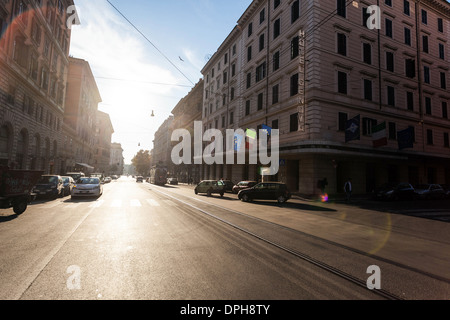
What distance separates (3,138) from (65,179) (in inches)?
295

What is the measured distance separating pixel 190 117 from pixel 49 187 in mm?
43430

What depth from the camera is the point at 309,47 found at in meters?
20.8

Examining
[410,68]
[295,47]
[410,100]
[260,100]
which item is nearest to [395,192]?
[410,100]

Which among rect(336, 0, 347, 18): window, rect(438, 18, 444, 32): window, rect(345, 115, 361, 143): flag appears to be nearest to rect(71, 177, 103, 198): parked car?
rect(345, 115, 361, 143): flag

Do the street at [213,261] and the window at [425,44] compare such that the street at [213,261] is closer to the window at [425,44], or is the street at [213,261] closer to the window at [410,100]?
the window at [410,100]

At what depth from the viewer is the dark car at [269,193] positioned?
52.9 feet

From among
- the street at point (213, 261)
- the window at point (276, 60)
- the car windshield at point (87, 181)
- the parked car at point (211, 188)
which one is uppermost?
the window at point (276, 60)

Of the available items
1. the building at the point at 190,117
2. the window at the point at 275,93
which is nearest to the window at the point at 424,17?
the window at the point at 275,93

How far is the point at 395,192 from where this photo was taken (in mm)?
18656

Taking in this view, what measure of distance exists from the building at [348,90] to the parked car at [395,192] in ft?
11.2

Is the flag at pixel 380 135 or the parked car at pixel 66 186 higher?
the flag at pixel 380 135

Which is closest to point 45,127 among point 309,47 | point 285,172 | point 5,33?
point 5,33

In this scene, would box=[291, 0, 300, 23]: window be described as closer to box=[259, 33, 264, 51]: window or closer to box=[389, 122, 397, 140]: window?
box=[259, 33, 264, 51]: window
